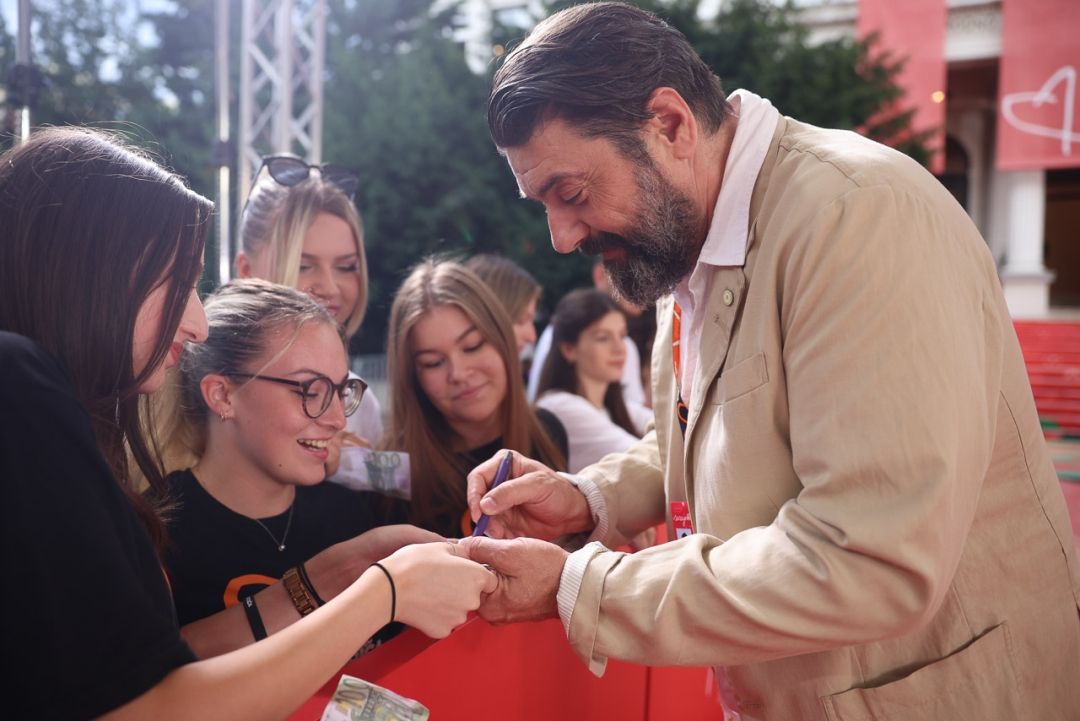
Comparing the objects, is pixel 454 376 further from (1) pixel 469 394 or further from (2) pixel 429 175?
(2) pixel 429 175

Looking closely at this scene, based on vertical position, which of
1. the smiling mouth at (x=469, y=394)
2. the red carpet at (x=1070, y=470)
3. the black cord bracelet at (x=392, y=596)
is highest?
the smiling mouth at (x=469, y=394)

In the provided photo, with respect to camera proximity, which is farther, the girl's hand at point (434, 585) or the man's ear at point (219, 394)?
the man's ear at point (219, 394)

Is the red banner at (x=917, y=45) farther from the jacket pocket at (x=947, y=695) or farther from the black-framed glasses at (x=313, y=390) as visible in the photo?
the jacket pocket at (x=947, y=695)

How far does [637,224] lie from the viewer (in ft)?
5.42

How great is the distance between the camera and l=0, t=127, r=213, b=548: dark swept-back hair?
3.85 feet

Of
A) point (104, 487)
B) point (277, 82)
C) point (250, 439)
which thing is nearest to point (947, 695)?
point (104, 487)

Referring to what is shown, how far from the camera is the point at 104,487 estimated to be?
1.00 m

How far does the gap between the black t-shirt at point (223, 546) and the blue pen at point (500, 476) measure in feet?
1.84

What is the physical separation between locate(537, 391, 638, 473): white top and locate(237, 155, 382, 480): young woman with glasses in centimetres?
85

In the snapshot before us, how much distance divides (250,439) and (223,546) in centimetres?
27

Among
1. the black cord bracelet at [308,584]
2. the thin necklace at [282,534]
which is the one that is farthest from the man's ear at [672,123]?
the thin necklace at [282,534]

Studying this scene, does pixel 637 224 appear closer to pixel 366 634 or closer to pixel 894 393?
pixel 894 393

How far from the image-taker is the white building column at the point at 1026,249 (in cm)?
1766

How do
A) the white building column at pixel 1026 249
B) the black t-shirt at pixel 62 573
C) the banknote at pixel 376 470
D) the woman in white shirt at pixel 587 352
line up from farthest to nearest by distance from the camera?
the white building column at pixel 1026 249 → the woman in white shirt at pixel 587 352 → the banknote at pixel 376 470 → the black t-shirt at pixel 62 573
